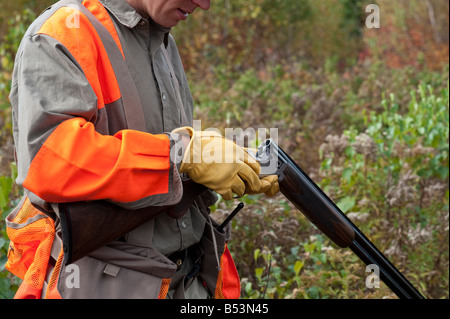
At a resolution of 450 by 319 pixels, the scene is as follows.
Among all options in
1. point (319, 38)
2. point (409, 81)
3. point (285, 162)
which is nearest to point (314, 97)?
point (409, 81)

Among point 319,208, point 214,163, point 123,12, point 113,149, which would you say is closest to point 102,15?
point 123,12

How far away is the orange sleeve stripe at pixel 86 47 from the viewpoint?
167 cm

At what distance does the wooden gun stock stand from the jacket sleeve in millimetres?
42

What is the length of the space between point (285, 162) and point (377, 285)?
4.65 feet

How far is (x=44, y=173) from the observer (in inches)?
61.5

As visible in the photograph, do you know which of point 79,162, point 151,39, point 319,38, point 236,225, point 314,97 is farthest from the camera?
point 319,38

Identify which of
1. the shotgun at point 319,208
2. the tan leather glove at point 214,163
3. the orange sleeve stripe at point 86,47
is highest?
the orange sleeve stripe at point 86,47

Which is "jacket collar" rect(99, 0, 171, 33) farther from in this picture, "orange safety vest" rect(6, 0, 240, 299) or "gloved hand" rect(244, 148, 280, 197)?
"gloved hand" rect(244, 148, 280, 197)

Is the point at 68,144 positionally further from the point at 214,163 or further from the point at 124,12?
the point at 124,12

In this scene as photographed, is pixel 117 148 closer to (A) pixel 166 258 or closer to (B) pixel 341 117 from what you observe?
(A) pixel 166 258

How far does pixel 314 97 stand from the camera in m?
7.27

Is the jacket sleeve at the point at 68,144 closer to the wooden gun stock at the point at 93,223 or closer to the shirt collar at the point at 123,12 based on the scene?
the wooden gun stock at the point at 93,223

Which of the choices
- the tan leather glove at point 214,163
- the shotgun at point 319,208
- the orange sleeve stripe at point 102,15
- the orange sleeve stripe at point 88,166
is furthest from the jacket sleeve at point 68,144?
the shotgun at point 319,208

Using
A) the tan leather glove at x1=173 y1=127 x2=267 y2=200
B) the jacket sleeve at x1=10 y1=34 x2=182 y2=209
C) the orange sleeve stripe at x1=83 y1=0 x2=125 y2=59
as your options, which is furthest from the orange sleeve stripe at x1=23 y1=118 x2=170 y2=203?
the orange sleeve stripe at x1=83 y1=0 x2=125 y2=59
